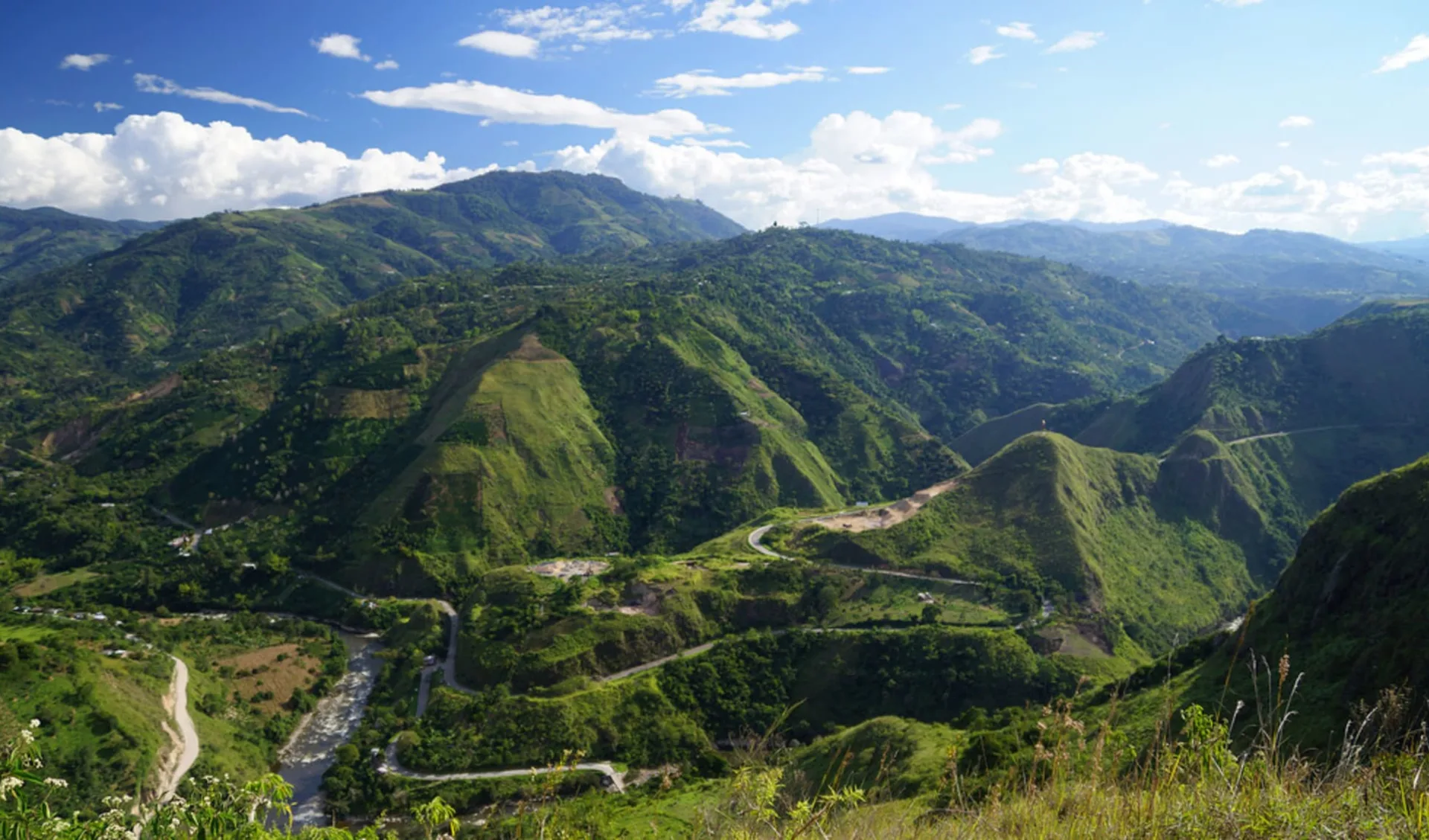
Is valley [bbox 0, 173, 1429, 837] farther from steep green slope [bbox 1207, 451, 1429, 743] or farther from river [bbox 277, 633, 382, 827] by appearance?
river [bbox 277, 633, 382, 827]

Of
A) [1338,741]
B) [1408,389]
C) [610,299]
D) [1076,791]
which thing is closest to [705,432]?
[610,299]

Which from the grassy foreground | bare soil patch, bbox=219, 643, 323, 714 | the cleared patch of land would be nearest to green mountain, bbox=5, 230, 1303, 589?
the cleared patch of land

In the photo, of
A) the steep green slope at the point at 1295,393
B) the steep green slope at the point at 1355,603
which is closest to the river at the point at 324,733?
the steep green slope at the point at 1355,603

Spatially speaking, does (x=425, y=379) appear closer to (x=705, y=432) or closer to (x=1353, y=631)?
(x=705, y=432)

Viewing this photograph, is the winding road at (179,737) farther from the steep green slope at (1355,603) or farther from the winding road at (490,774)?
the steep green slope at (1355,603)

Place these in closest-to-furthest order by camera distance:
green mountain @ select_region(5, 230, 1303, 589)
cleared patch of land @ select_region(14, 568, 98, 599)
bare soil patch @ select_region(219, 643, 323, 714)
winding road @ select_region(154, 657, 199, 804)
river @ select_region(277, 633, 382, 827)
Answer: winding road @ select_region(154, 657, 199, 804), river @ select_region(277, 633, 382, 827), bare soil patch @ select_region(219, 643, 323, 714), cleared patch of land @ select_region(14, 568, 98, 599), green mountain @ select_region(5, 230, 1303, 589)
